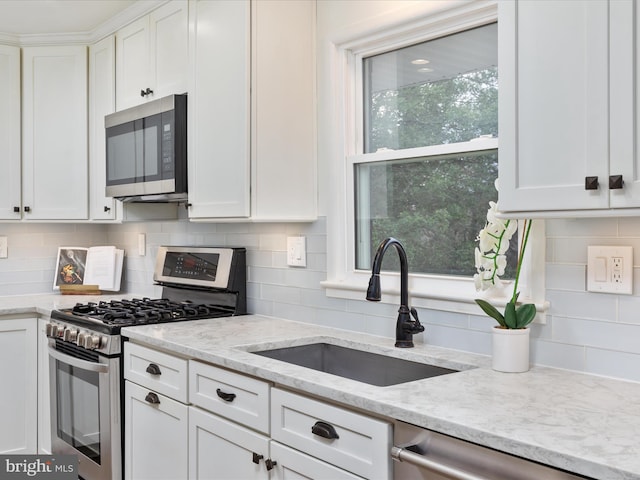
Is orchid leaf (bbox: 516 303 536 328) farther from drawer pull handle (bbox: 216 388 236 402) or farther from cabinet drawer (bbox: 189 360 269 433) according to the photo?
drawer pull handle (bbox: 216 388 236 402)

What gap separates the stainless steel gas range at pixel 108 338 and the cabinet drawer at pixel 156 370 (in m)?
0.07

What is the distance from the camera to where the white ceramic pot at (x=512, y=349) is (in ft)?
5.74

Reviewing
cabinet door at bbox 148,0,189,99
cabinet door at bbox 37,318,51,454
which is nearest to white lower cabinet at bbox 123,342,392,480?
cabinet door at bbox 37,318,51,454

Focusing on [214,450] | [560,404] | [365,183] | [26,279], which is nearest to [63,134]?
[26,279]

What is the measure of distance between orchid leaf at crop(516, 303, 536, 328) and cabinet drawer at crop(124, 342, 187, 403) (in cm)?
114

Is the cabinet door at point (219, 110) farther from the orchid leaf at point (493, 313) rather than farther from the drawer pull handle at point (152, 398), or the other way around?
the orchid leaf at point (493, 313)

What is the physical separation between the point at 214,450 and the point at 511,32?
5.08 feet

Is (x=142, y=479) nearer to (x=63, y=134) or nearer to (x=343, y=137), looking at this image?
(x=343, y=137)

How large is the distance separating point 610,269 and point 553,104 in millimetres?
496

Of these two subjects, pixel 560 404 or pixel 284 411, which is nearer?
pixel 560 404

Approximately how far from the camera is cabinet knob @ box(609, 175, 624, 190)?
1.37 m

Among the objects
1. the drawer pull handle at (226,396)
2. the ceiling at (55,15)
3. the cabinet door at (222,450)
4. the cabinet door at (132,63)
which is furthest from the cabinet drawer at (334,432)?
the ceiling at (55,15)

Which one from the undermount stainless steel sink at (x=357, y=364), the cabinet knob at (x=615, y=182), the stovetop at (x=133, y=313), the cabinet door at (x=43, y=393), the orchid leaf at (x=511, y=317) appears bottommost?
the cabinet door at (x=43, y=393)

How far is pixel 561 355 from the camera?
1.82 metres
